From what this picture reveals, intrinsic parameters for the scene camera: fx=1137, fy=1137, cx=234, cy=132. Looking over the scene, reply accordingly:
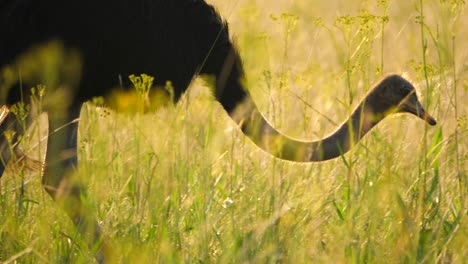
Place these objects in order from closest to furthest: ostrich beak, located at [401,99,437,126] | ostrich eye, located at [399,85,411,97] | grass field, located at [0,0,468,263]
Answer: grass field, located at [0,0,468,263], ostrich beak, located at [401,99,437,126], ostrich eye, located at [399,85,411,97]

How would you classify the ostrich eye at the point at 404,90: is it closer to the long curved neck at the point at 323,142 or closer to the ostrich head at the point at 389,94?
the ostrich head at the point at 389,94

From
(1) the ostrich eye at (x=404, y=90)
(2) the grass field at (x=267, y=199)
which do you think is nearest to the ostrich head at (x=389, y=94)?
(1) the ostrich eye at (x=404, y=90)

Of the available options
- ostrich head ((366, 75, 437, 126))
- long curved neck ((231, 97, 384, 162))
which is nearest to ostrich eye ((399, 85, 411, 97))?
ostrich head ((366, 75, 437, 126))

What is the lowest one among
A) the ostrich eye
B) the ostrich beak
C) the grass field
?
the grass field

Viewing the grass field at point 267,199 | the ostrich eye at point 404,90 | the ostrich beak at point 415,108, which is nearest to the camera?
the grass field at point 267,199

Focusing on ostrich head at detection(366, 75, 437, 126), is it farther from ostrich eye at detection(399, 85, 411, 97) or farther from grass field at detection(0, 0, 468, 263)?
grass field at detection(0, 0, 468, 263)

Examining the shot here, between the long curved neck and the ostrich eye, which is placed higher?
the ostrich eye

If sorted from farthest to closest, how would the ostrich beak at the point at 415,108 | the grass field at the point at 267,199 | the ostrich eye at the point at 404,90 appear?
the ostrich eye at the point at 404,90 < the ostrich beak at the point at 415,108 < the grass field at the point at 267,199

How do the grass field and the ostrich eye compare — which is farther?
the ostrich eye

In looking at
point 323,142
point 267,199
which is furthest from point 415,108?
point 267,199

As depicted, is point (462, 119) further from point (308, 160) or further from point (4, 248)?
point (4, 248)

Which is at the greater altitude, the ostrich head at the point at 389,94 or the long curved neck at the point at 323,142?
the ostrich head at the point at 389,94

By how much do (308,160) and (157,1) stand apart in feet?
2.82

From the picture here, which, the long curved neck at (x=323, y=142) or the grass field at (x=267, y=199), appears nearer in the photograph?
the grass field at (x=267, y=199)
